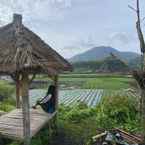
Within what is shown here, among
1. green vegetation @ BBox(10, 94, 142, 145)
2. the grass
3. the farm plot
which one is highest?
green vegetation @ BBox(10, 94, 142, 145)

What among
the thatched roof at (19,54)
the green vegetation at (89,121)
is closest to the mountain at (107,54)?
the thatched roof at (19,54)

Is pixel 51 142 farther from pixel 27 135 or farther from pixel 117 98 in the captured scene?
pixel 117 98

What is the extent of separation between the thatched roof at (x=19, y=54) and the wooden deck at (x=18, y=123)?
1.43 m

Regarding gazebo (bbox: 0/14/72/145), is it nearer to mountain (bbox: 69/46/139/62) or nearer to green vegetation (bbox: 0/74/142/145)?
green vegetation (bbox: 0/74/142/145)

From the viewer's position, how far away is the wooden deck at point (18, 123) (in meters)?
7.03

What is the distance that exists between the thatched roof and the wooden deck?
4.69 feet

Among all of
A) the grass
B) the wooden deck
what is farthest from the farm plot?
the wooden deck

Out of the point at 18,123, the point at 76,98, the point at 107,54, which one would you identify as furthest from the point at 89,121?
the point at 76,98

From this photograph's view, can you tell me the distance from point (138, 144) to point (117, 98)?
4294 mm

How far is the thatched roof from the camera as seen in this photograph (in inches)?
250

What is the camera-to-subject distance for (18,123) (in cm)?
799

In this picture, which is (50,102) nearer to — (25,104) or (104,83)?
(25,104)

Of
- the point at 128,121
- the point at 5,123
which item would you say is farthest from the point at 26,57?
the point at 128,121

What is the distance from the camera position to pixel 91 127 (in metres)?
10.0
